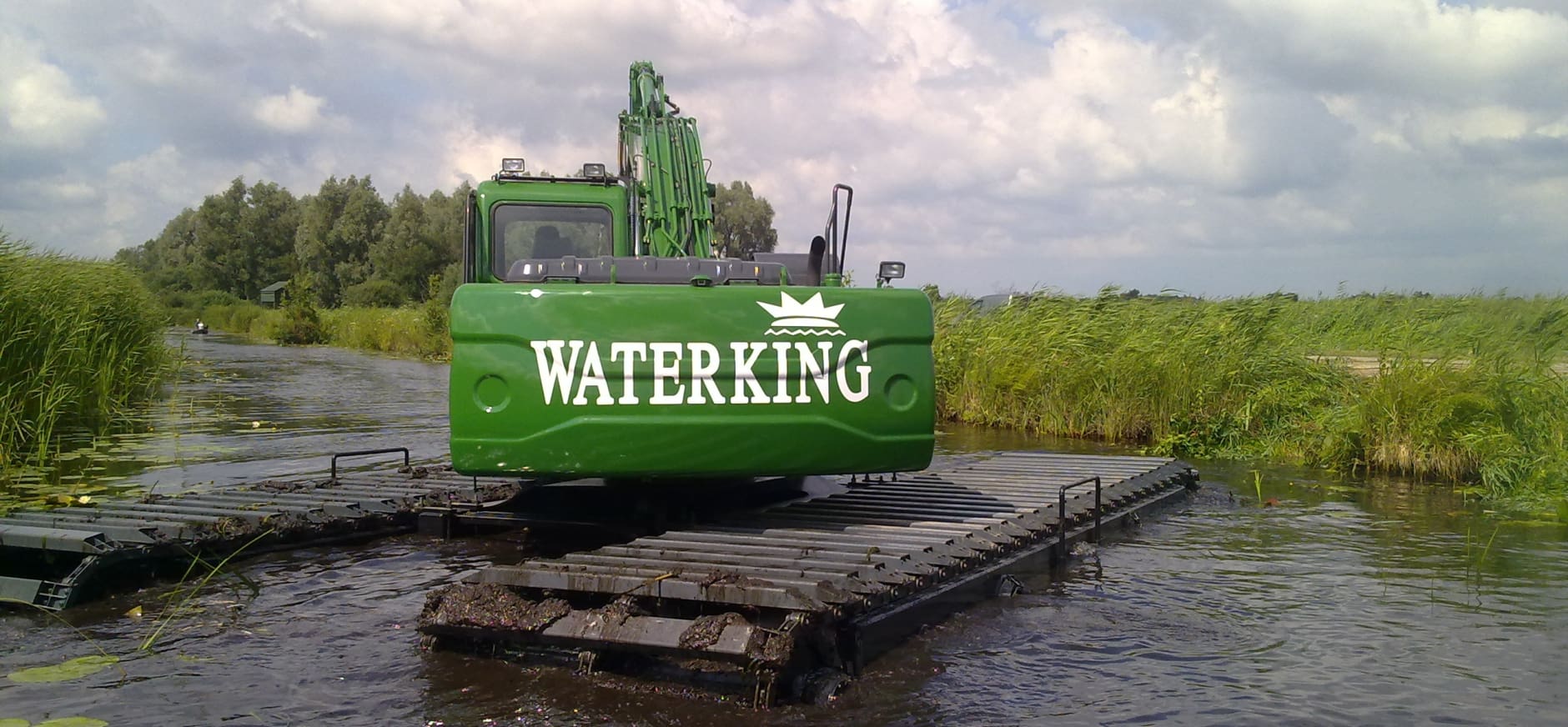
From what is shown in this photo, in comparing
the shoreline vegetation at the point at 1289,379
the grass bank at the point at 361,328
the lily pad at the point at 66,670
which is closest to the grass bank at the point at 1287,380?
the shoreline vegetation at the point at 1289,379

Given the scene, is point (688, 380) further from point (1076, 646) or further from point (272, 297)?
point (272, 297)

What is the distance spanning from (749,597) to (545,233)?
484cm

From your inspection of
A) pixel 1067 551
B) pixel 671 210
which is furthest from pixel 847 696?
pixel 671 210

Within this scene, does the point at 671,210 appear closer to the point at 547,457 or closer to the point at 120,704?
the point at 547,457

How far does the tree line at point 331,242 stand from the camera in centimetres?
6094

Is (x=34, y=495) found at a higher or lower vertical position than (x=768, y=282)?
lower

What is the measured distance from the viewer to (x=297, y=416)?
59.9 ft

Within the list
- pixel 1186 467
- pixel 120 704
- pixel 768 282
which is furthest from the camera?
pixel 1186 467

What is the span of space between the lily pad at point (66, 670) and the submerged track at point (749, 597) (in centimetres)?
144

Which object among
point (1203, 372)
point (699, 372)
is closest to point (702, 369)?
point (699, 372)

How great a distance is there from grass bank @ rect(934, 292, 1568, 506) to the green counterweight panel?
7245 mm

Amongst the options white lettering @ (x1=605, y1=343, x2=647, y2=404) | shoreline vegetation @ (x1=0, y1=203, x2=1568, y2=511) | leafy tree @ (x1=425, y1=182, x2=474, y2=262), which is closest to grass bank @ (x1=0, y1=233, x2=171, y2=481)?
shoreline vegetation @ (x1=0, y1=203, x2=1568, y2=511)

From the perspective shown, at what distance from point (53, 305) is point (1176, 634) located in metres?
12.6

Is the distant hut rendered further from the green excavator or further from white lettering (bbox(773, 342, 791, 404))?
white lettering (bbox(773, 342, 791, 404))
